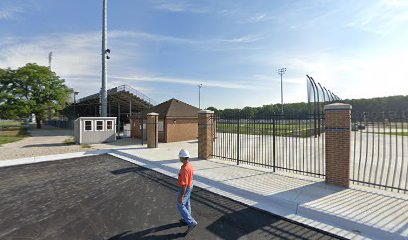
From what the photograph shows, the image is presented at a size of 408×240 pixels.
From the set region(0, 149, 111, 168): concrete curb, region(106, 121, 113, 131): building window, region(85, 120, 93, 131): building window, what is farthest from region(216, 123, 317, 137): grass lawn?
region(85, 120, 93, 131): building window

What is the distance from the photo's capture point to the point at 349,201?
5566 mm

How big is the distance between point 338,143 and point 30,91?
4516 centimetres

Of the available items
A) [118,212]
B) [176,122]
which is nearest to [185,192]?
[118,212]

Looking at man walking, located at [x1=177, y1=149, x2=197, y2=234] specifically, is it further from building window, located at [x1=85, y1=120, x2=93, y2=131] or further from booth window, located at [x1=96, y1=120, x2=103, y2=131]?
booth window, located at [x1=96, y1=120, x2=103, y2=131]

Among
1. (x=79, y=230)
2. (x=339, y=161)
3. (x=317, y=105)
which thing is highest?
(x=317, y=105)

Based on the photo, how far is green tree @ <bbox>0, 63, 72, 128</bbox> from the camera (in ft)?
114

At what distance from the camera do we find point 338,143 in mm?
6746

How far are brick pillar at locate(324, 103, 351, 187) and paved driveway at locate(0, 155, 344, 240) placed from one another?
2937 mm

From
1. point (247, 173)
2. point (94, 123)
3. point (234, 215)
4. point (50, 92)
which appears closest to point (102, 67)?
point (94, 123)

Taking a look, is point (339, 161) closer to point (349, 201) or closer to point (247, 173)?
point (349, 201)

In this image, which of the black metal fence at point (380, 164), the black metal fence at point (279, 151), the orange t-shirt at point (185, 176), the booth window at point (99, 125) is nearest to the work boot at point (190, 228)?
the orange t-shirt at point (185, 176)

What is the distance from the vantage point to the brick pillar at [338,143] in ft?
21.7

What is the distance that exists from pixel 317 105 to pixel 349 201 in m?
19.2

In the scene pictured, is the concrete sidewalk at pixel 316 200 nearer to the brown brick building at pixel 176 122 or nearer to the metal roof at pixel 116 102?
the brown brick building at pixel 176 122
